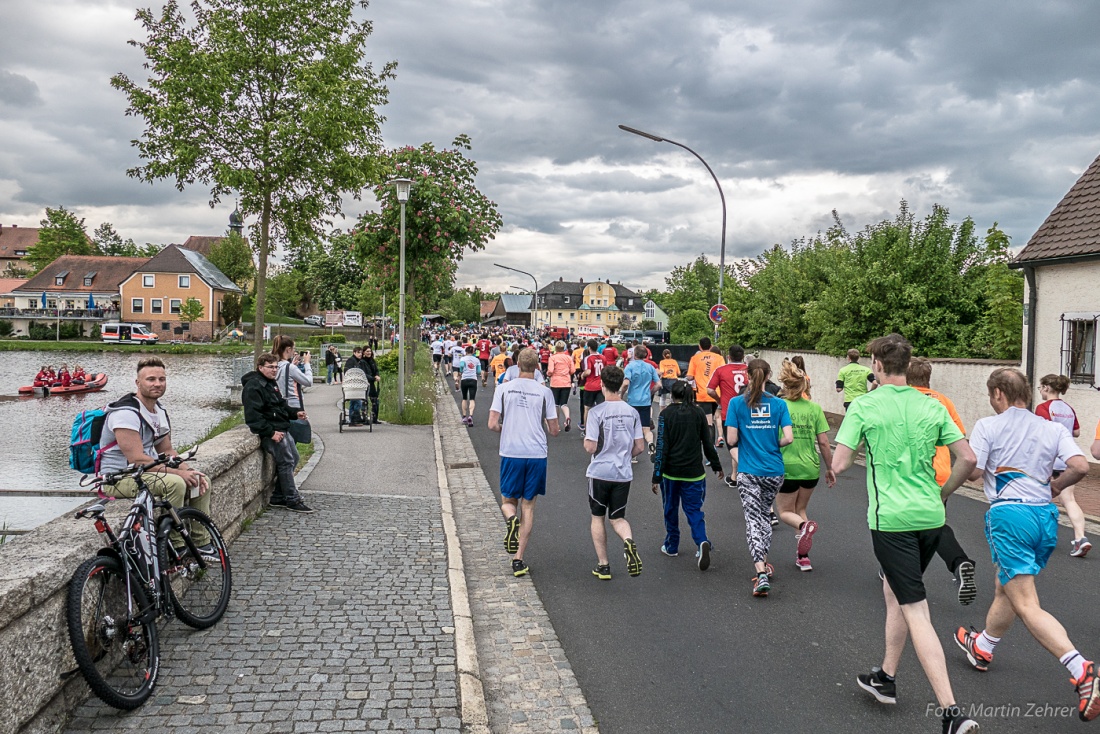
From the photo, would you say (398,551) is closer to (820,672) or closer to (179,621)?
(179,621)

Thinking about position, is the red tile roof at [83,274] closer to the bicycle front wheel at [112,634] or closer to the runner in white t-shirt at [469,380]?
the runner in white t-shirt at [469,380]

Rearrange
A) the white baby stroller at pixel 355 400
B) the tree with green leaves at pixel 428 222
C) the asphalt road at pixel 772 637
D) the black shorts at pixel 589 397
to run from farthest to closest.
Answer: the tree with green leaves at pixel 428 222, the black shorts at pixel 589 397, the white baby stroller at pixel 355 400, the asphalt road at pixel 772 637

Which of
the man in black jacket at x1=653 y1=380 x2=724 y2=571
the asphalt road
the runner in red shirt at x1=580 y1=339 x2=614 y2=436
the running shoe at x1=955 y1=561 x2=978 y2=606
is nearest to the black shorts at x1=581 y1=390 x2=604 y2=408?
the runner in red shirt at x1=580 y1=339 x2=614 y2=436

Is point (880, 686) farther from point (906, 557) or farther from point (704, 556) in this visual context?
point (704, 556)

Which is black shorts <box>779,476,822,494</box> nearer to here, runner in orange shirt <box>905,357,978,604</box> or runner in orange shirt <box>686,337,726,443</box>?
runner in orange shirt <box>905,357,978,604</box>

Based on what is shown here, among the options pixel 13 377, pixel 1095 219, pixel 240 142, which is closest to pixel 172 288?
pixel 13 377

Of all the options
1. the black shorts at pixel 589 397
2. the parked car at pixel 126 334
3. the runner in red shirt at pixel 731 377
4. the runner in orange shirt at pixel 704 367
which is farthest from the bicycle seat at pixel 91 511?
the parked car at pixel 126 334

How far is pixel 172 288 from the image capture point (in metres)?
82.1

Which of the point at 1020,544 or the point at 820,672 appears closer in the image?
the point at 1020,544

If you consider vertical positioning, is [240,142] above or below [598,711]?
above

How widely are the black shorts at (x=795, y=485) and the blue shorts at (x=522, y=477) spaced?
79.0 inches

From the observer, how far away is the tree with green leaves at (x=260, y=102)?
13.7m

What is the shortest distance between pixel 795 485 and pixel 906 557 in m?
2.87

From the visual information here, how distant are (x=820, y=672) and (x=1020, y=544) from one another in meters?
1.29
